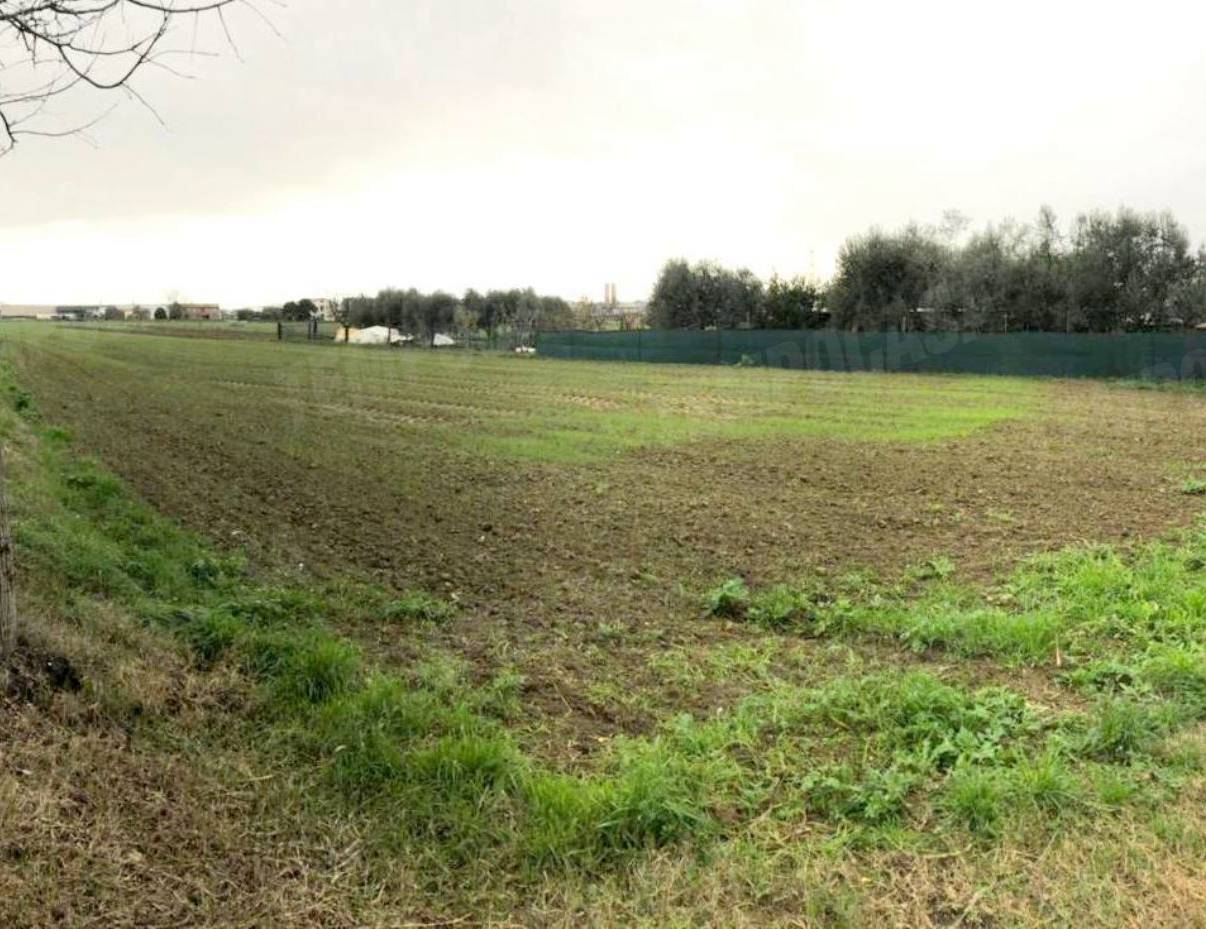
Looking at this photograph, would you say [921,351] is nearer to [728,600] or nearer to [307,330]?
[728,600]

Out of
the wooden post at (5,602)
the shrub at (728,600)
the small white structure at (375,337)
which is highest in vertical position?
the small white structure at (375,337)

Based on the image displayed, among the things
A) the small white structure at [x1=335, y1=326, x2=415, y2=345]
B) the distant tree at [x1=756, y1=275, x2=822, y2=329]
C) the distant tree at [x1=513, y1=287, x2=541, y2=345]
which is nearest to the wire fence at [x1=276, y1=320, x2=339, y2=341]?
the small white structure at [x1=335, y1=326, x2=415, y2=345]

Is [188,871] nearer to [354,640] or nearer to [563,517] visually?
[354,640]

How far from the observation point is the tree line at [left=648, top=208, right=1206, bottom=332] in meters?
33.0

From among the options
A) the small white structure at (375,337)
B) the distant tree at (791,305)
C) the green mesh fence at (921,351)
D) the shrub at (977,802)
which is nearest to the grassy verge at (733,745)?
the shrub at (977,802)

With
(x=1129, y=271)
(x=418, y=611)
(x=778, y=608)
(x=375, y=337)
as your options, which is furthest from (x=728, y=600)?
(x=375, y=337)

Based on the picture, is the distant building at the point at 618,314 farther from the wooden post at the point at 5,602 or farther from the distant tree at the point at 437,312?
the wooden post at the point at 5,602

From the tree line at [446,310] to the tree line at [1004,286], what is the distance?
59.6ft

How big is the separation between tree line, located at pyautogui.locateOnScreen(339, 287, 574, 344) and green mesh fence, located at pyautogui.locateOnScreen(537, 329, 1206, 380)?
17582mm

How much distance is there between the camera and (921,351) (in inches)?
1270

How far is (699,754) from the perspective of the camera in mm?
3506

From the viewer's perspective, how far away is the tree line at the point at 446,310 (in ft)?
199

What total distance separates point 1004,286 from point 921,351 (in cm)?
665

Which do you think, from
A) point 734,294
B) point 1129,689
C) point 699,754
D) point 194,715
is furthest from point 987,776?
point 734,294
